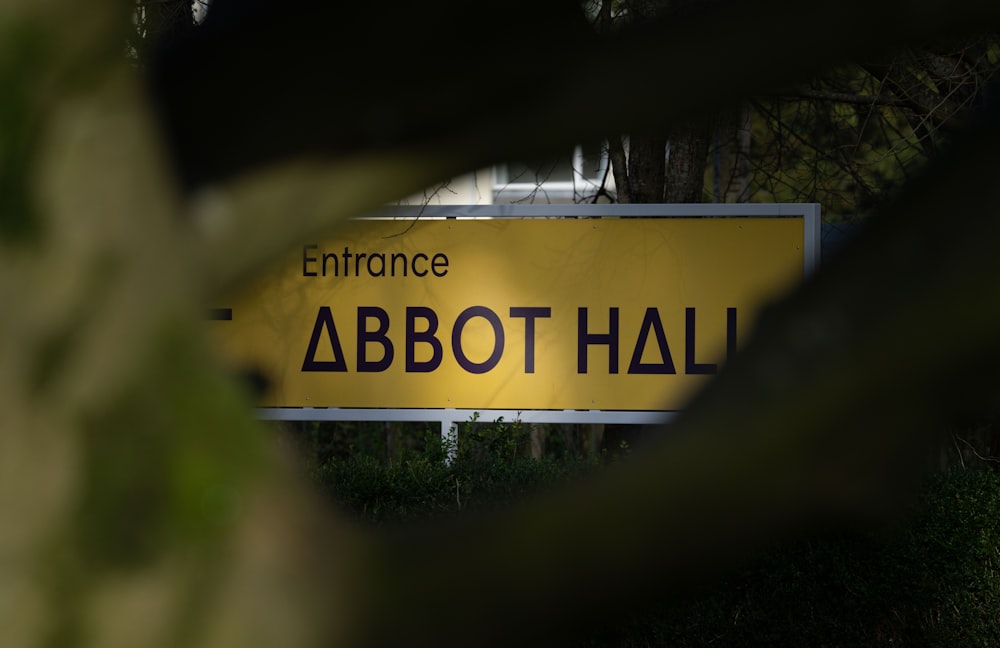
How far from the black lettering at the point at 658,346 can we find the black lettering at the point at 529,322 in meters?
0.67

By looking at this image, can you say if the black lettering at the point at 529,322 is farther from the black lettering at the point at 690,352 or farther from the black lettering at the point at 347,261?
the black lettering at the point at 347,261

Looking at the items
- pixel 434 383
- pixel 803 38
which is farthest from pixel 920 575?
pixel 803 38

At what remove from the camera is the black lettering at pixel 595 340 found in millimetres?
8344

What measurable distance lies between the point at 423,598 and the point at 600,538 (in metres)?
0.25

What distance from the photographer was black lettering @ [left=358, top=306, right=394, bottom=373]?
27.5 feet

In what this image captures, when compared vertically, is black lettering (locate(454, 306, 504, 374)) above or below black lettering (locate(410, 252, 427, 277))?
below

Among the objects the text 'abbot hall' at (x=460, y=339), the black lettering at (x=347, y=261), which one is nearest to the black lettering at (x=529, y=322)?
the text 'abbot hall' at (x=460, y=339)

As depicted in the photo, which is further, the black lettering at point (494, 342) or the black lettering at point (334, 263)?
the black lettering at point (334, 263)

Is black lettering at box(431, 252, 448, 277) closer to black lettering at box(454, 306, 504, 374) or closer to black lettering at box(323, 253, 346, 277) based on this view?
black lettering at box(454, 306, 504, 374)

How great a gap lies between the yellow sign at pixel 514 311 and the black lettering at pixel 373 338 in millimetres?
10

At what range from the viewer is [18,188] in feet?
4.90

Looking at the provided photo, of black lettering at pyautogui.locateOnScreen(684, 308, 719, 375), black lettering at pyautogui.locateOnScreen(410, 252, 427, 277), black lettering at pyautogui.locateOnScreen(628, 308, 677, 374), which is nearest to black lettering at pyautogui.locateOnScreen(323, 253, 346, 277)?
black lettering at pyautogui.locateOnScreen(410, 252, 427, 277)

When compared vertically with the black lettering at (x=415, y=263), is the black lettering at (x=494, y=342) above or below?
below

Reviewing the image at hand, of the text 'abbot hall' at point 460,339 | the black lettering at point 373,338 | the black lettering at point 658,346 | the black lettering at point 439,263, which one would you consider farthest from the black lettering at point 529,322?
the black lettering at point 373,338
